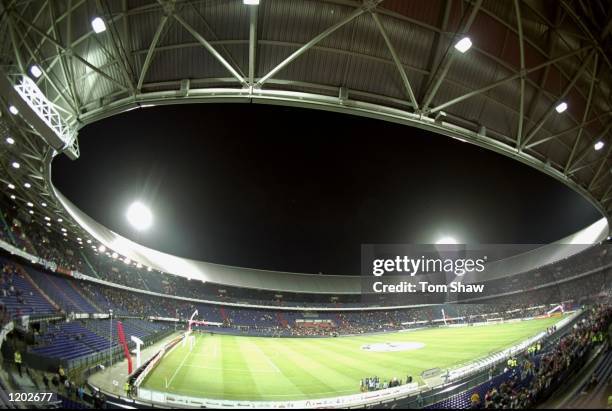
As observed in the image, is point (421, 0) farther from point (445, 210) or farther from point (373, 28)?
point (445, 210)

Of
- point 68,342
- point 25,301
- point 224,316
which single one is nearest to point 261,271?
point 224,316

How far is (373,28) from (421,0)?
1280mm

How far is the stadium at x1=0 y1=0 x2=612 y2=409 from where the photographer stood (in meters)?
9.28

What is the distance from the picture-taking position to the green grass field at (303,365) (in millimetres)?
18234

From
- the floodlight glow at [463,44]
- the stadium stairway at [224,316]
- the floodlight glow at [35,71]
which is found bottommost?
the stadium stairway at [224,316]

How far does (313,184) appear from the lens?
1043 inches

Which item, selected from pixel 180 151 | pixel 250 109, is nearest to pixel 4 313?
pixel 180 151

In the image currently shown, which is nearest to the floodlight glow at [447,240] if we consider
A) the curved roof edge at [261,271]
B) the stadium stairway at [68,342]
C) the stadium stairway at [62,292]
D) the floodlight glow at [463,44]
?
the curved roof edge at [261,271]

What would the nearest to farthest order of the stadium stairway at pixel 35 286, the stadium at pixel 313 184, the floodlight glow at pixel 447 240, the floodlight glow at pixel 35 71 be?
the stadium at pixel 313 184 → the floodlight glow at pixel 35 71 → the floodlight glow at pixel 447 240 → the stadium stairway at pixel 35 286

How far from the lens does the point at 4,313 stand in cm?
1800

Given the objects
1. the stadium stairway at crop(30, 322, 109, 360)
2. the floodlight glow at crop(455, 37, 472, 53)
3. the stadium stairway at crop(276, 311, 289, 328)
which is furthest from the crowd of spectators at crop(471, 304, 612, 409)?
the stadium stairway at crop(276, 311, 289, 328)

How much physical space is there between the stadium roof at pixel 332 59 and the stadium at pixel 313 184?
2.9 inches

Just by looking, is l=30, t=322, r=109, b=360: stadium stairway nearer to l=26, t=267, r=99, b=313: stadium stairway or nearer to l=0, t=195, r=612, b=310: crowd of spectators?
→ l=26, t=267, r=99, b=313: stadium stairway

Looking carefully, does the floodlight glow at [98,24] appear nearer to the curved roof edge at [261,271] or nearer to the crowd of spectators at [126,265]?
the curved roof edge at [261,271]
